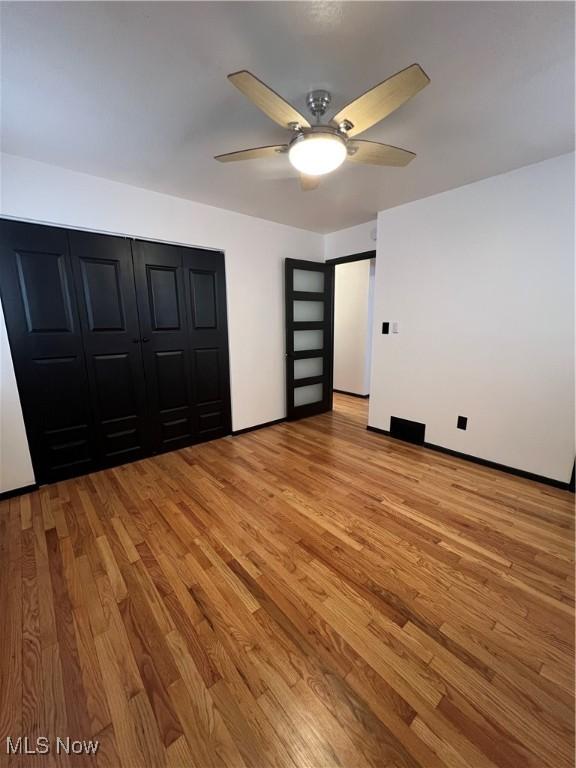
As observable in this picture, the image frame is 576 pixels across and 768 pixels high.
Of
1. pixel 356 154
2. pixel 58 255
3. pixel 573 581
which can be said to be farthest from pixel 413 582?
pixel 58 255

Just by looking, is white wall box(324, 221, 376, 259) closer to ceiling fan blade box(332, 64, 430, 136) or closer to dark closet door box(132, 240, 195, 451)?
dark closet door box(132, 240, 195, 451)

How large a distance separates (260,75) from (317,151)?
41cm

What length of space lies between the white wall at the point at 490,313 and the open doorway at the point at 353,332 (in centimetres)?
174

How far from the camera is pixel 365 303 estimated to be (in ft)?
16.2

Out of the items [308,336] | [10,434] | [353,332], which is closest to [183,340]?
[10,434]

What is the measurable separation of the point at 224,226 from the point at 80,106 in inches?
62.0

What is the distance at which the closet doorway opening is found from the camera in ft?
16.0

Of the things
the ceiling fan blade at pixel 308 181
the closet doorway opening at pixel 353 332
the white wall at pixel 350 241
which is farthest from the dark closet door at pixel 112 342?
the closet doorway opening at pixel 353 332

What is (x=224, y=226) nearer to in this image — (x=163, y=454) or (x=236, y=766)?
(x=163, y=454)

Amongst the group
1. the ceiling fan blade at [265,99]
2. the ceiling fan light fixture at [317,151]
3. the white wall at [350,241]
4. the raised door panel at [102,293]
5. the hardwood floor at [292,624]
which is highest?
the white wall at [350,241]

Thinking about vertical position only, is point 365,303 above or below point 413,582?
above

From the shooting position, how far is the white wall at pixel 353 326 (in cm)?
495

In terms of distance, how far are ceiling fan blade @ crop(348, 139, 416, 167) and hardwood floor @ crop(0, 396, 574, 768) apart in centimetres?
222

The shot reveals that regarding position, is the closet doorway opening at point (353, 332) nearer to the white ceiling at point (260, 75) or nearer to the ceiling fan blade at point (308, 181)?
the white ceiling at point (260, 75)
